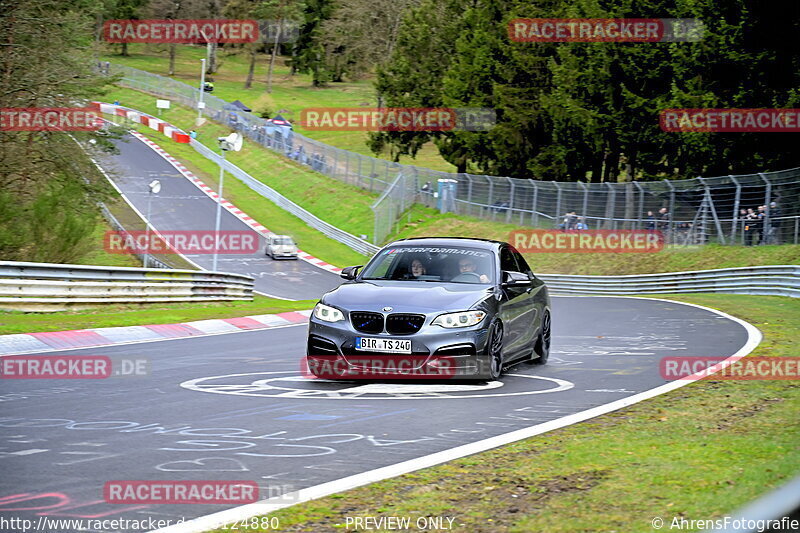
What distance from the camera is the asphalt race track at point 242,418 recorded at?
6.00 meters

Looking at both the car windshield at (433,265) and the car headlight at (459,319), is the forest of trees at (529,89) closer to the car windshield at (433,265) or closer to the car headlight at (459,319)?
the car windshield at (433,265)

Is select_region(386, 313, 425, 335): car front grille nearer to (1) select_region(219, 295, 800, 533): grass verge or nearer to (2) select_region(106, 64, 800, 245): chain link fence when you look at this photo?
(1) select_region(219, 295, 800, 533): grass verge

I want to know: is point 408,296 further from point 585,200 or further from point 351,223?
point 351,223

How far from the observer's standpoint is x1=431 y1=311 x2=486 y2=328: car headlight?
10.3 metres

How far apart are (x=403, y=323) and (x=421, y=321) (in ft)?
0.61

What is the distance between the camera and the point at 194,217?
188ft

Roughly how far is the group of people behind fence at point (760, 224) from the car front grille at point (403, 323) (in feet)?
86.0

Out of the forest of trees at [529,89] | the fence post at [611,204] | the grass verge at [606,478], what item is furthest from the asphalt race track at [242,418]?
the fence post at [611,204]

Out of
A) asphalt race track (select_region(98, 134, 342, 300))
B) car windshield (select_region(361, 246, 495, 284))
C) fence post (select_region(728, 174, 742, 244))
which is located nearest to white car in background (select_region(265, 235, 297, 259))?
asphalt race track (select_region(98, 134, 342, 300))

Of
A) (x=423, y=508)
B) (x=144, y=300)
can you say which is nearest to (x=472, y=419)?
(x=423, y=508)

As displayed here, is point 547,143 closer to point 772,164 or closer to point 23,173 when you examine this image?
point 772,164

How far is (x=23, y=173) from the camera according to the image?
3025 cm

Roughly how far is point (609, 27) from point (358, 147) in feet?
160

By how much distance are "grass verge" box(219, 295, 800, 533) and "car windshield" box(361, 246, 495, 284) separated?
3208mm
